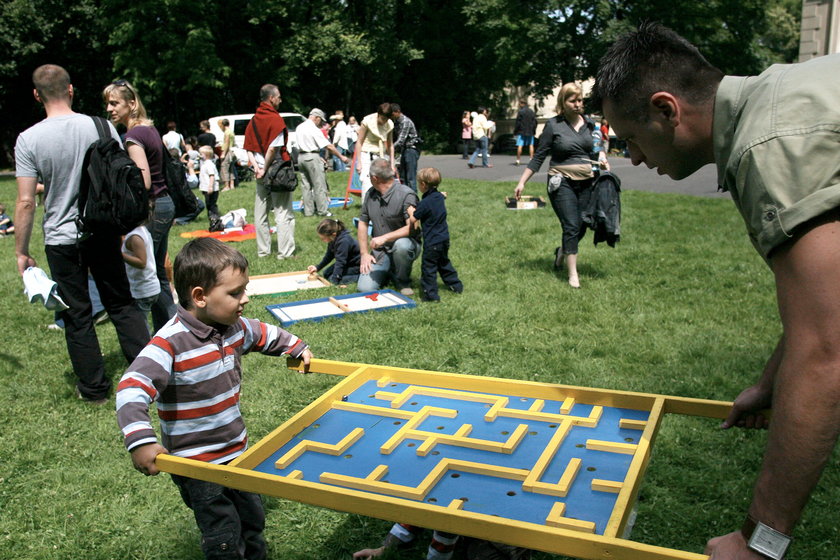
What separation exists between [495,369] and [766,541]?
3833mm

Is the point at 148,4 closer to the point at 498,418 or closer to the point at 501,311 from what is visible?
the point at 501,311

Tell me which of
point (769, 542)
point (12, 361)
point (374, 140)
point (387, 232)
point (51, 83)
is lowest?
point (12, 361)

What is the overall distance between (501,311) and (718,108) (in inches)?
201

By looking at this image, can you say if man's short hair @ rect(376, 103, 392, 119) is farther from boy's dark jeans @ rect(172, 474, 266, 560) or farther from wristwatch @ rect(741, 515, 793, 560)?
wristwatch @ rect(741, 515, 793, 560)

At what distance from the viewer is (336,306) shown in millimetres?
7176

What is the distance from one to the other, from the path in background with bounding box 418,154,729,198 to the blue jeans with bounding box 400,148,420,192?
127 inches

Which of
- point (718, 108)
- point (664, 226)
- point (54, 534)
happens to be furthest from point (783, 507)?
point (664, 226)

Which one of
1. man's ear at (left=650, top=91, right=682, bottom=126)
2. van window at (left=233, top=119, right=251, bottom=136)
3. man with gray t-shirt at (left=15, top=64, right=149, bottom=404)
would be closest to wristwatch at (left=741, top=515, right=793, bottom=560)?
man's ear at (left=650, top=91, right=682, bottom=126)

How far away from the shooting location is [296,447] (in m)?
2.52

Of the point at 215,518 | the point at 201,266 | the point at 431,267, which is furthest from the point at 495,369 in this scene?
the point at 201,266

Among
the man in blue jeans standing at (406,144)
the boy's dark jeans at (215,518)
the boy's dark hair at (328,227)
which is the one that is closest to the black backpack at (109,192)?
the boy's dark jeans at (215,518)

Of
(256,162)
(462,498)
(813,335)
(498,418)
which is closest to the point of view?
(813,335)

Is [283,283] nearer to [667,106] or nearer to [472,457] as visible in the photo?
[472,457]

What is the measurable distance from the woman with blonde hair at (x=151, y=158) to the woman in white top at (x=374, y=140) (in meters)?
6.25
